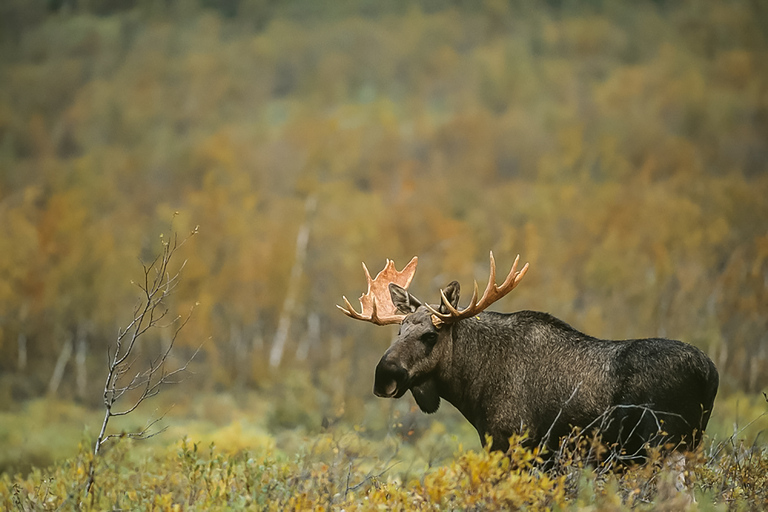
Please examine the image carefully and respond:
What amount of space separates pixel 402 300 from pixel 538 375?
1.37 m

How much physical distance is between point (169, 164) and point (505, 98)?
27726 millimetres

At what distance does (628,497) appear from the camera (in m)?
5.53

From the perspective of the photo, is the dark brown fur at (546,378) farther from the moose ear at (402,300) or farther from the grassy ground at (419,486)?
the grassy ground at (419,486)

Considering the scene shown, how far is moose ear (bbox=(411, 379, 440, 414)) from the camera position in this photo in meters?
6.79

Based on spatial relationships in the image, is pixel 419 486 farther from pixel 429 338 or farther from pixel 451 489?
pixel 429 338

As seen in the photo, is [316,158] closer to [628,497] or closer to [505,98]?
[505,98]

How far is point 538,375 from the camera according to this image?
643 centimetres

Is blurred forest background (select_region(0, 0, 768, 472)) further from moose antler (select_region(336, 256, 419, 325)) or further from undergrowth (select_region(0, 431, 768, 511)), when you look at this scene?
undergrowth (select_region(0, 431, 768, 511))

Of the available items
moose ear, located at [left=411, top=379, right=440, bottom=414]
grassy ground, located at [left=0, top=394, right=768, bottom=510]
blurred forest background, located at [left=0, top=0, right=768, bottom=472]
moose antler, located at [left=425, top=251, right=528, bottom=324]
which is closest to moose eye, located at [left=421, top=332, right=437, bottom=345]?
moose antler, located at [left=425, top=251, right=528, bottom=324]

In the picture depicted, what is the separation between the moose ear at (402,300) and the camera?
23.2 feet

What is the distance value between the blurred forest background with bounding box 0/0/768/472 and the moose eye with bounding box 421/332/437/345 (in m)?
5.24

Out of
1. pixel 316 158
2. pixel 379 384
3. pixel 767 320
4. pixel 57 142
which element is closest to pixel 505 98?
pixel 316 158

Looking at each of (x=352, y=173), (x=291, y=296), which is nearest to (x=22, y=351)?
(x=291, y=296)

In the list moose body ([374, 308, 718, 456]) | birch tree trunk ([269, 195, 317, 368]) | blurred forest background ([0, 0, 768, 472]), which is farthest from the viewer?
birch tree trunk ([269, 195, 317, 368])
